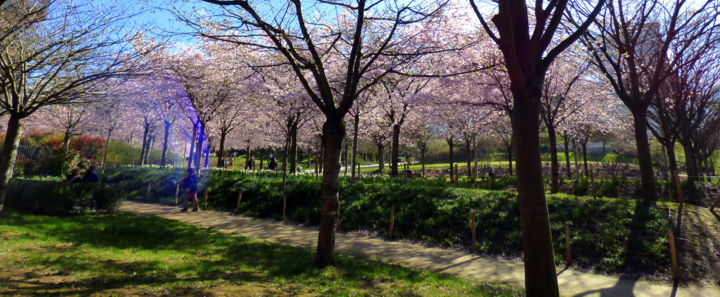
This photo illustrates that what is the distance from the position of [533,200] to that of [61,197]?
12.3 meters

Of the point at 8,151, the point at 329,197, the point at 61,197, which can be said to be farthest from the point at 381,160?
the point at 8,151

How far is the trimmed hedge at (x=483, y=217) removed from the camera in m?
7.50

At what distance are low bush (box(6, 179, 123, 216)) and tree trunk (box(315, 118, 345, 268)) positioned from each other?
8653mm

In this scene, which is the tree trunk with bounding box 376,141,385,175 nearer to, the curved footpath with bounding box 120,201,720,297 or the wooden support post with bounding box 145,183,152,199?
the curved footpath with bounding box 120,201,720,297

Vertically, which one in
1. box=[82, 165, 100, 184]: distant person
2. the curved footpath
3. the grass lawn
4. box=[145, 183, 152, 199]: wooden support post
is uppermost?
box=[82, 165, 100, 184]: distant person

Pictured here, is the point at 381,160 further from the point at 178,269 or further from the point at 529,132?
the point at 529,132

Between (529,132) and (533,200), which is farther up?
(529,132)

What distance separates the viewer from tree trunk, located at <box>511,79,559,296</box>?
12.9 feet

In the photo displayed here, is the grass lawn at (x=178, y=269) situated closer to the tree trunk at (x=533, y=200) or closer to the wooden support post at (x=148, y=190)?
the tree trunk at (x=533, y=200)

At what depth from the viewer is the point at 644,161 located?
1102cm

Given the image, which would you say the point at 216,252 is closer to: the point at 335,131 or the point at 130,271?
the point at 130,271

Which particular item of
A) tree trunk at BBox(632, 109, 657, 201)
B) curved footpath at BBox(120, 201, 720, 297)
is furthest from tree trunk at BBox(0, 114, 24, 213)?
tree trunk at BBox(632, 109, 657, 201)

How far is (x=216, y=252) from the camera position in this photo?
279 inches

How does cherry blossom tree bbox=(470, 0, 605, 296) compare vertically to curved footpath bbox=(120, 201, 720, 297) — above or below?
above
